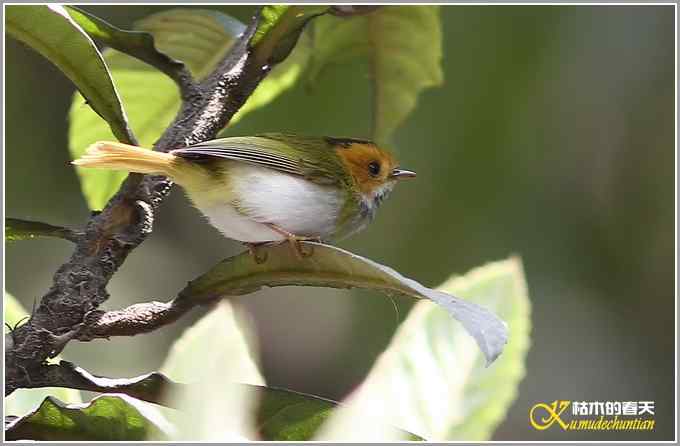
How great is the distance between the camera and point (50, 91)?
7.45 ft

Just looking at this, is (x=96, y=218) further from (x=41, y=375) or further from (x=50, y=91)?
(x=50, y=91)

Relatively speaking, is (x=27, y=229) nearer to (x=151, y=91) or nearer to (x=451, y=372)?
(x=151, y=91)

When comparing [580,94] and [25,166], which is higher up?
[580,94]

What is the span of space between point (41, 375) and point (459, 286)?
51cm

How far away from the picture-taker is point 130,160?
106 centimetres

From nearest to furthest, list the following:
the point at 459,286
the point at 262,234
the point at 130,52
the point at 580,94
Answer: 1. the point at 130,52
2. the point at 459,286
3. the point at 262,234
4. the point at 580,94

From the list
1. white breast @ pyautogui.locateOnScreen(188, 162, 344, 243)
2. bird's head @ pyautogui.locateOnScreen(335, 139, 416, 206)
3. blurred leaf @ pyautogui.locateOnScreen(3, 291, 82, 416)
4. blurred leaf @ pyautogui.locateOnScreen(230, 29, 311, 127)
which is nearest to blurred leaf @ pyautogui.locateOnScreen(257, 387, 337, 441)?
blurred leaf @ pyautogui.locateOnScreen(3, 291, 82, 416)

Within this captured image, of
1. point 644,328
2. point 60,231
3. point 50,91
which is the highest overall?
point 50,91

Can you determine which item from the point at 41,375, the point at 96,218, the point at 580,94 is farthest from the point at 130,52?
the point at 580,94

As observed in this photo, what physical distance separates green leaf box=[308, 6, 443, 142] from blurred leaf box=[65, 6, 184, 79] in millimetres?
419

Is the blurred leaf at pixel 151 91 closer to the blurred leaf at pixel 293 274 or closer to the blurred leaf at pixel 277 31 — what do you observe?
the blurred leaf at pixel 277 31

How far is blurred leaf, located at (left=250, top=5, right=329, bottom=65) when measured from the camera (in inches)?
39.2

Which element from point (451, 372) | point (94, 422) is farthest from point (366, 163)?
point (94, 422)

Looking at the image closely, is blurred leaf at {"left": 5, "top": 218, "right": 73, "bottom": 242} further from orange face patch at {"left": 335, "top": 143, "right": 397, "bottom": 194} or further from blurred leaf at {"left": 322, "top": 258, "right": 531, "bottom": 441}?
orange face patch at {"left": 335, "top": 143, "right": 397, "bottom": 194}
